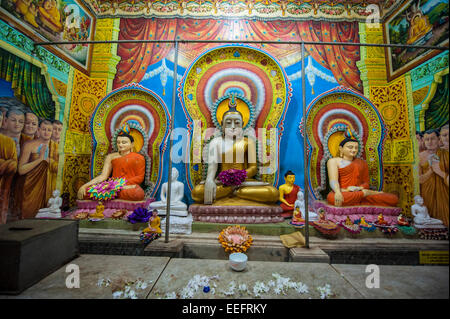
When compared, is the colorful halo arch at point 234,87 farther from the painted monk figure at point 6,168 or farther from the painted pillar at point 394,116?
the painted monk figure at point 6,168

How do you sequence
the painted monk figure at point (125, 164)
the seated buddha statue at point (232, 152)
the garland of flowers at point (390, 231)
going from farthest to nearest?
1. the painted monk figure at point (125, 164)
2. the seated buddha statue at point (232, 152)
3. the garland of flowers at point (390, 231)

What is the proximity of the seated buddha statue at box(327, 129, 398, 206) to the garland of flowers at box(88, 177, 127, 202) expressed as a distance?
4353 millimetres

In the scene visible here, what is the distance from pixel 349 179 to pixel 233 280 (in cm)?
329

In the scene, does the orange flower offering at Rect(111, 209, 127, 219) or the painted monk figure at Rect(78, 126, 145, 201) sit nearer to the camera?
the orange flower offering at Rect(111, 209, 127, 219)

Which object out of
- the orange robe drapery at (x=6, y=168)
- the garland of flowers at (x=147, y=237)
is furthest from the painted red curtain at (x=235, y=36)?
the garland of flowers at (x=147, y=237)

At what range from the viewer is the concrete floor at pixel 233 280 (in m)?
1.67

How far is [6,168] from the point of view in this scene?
285 centimetres

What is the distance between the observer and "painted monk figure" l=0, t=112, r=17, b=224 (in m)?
2.79

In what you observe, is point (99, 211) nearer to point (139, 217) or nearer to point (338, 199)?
point (139, 217)

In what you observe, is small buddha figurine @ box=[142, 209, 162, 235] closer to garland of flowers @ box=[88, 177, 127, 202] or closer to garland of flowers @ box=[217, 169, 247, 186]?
garland of flowers @ box=[88, 177, 127, 202]

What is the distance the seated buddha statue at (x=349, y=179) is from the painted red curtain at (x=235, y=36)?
1.96 meters

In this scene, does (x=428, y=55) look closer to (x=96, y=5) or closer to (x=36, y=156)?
(x=36, y=156)

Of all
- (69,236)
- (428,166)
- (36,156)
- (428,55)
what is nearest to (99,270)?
(69,236)

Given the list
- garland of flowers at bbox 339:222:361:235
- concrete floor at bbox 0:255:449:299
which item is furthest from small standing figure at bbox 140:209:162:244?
garland of flowers at bbox 339:222:361:235
